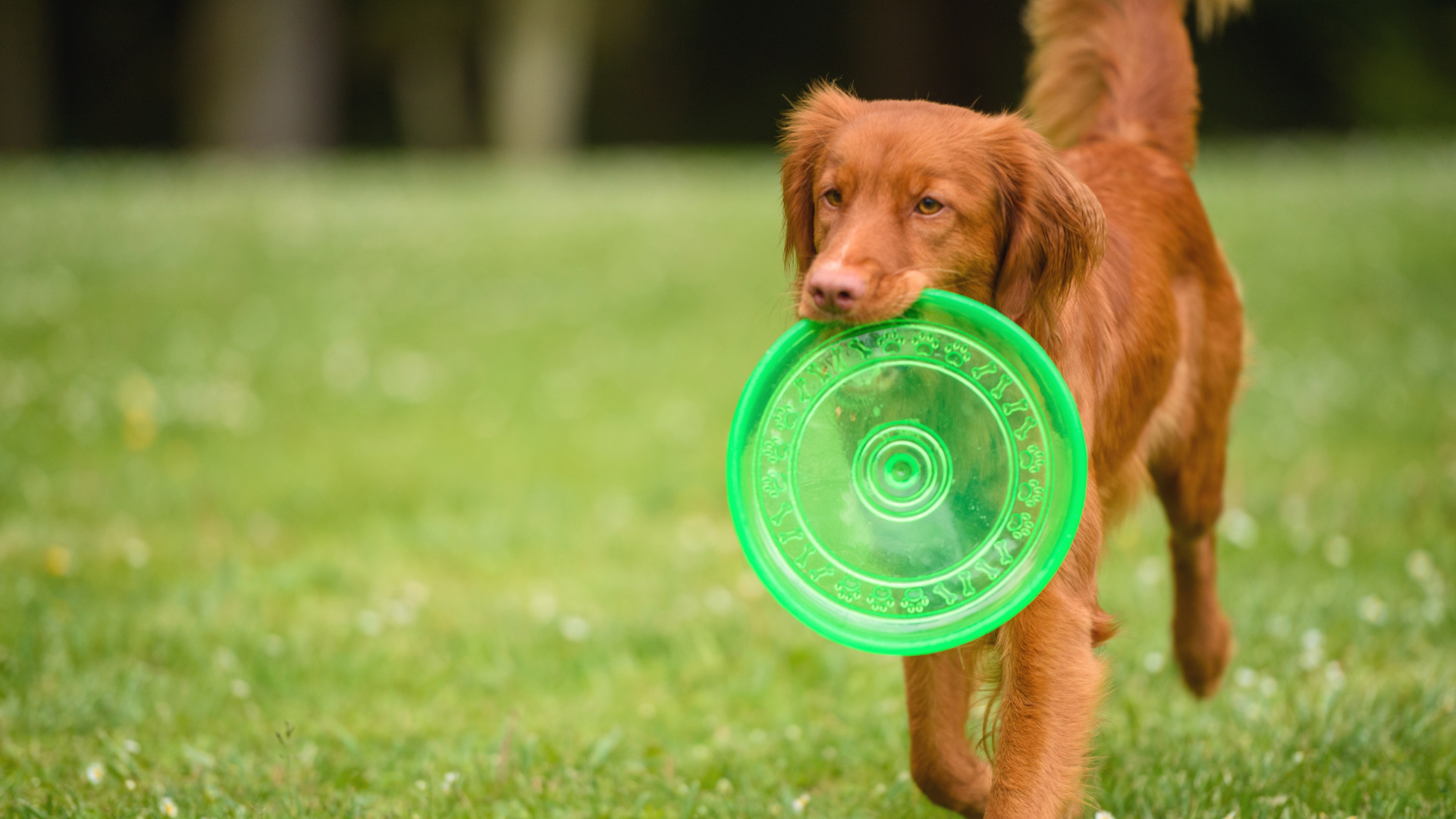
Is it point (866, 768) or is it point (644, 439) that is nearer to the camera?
point (866, 768)

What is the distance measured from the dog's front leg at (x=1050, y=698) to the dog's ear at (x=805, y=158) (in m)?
0.86

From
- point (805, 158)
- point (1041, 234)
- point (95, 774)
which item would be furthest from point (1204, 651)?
point (95, 774)

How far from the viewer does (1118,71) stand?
13.5 feet

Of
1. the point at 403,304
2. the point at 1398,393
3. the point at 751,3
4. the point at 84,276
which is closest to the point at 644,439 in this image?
the point at 403,304

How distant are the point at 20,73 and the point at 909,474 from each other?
2878cm

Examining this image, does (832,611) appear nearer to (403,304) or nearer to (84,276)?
(403,304)

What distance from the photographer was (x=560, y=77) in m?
28.0

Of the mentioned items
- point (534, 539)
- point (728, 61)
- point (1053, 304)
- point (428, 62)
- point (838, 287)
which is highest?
point (838, 287)

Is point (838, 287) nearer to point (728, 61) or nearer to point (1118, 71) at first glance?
point (1118, 71)

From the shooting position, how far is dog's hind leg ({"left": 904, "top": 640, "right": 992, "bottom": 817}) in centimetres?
303

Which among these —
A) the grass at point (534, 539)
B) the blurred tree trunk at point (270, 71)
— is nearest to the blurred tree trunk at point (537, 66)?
the blurred tree trunk at point (270, 71)

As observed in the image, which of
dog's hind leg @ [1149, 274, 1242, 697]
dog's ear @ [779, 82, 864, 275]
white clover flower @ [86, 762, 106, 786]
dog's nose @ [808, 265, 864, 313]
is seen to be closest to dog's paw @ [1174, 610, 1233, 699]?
dog's hind leg @ [1149, 274, 1242, 697]

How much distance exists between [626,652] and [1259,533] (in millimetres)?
2848

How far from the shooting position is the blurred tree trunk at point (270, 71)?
1886 cm
